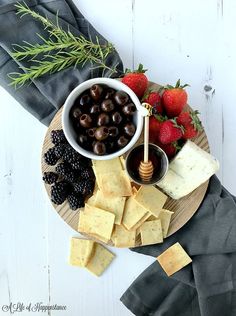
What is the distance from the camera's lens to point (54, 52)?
3.72 feet

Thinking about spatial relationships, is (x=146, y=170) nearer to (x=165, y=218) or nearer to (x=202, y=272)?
(x=165, y=218)

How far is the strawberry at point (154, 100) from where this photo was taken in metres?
1.05

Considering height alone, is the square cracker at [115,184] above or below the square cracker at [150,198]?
above

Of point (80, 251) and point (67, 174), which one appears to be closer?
point (67, 174)

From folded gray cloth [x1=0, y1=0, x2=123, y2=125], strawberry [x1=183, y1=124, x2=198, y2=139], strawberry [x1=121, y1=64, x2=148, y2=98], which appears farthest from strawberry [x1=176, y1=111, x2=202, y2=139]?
folded gray cloth [x1=0, y1=0, x2=123, y2=125]

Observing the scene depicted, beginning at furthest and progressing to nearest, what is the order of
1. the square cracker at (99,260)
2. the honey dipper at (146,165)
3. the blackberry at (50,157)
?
1. the square cracker at (99,260)
2. the blackberry at (50,157)
3. the honey dipper at (146,165)

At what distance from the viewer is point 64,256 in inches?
47.5

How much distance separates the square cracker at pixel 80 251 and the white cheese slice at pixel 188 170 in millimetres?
220

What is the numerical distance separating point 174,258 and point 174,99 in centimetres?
36

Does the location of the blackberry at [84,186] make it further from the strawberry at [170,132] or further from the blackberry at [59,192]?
the strawberry at [170,132]

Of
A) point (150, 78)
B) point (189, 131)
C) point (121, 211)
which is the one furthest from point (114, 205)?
point (150, 78)

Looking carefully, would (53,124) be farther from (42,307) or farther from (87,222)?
(42,307)

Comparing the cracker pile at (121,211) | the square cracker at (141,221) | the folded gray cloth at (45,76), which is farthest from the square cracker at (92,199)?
the folded gray cloth at (45,76)

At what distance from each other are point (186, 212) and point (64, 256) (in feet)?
1.02
